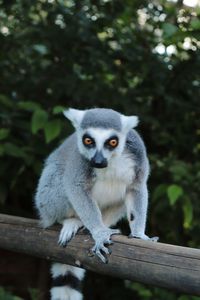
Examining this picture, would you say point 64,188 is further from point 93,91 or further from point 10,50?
point 10,50

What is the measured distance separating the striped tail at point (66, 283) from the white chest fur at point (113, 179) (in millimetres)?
488

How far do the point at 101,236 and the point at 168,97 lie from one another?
7.07 feet

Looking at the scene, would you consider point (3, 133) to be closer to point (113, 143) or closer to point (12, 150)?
point (12, 150)

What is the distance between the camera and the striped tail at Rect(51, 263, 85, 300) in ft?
10.9

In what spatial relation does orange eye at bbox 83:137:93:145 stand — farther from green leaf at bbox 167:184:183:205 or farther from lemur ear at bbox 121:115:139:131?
green leaf at bbox 167:184:183:205

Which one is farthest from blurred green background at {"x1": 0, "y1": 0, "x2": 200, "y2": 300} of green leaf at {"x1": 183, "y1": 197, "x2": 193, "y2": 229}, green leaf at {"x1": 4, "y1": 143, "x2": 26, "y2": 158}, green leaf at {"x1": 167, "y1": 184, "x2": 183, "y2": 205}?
green leaf at {"x1": 167, "y1": 184, "x2": 183, "y2": 205}

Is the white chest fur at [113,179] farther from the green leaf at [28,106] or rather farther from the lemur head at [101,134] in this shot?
the green leaf at [28,106]

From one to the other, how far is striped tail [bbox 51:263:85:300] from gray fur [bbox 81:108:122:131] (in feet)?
3.05

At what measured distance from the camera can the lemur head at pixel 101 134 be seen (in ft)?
10.4

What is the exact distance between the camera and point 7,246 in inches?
137

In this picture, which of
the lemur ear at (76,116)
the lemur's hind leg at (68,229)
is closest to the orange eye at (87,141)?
the lemur ear at (76,116)

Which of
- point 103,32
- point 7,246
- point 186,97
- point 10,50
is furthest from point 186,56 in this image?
point 7,246

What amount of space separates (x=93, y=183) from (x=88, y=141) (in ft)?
0.98

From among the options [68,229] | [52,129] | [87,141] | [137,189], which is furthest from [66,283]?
[52,129]
